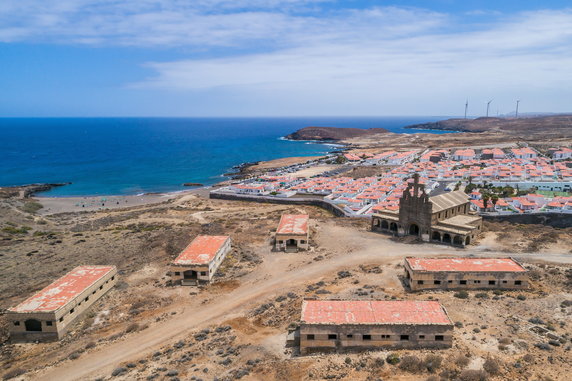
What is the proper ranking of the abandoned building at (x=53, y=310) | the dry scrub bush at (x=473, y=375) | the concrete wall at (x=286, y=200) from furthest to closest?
1. the concrete wall at (x=286, y=200)
2. the abandoned building at (x=53, y=310)
3. the dry scrub bush at (x=473, y=375)

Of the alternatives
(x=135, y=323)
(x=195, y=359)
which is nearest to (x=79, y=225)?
(x=135, y=323)

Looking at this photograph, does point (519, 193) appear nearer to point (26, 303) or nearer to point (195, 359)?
point (195, 359)

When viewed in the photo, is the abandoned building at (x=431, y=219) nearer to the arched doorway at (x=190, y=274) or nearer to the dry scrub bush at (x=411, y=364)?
the dry scrub bush at (x=411, y=364)

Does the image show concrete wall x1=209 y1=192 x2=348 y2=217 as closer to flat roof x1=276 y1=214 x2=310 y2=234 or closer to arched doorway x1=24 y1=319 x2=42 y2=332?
flat roof x1=276 y1=214 x2=310 y2=234

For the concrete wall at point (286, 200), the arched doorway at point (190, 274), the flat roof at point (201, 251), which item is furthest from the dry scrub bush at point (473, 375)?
the concrete wall at point (286, 200)

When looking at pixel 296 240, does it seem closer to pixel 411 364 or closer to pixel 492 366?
pixel 411 364

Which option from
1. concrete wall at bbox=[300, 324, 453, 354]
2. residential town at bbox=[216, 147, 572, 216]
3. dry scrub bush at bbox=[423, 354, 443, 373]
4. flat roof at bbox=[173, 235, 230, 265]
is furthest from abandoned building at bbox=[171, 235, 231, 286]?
residential town at bbox=[216, 147, 572, 216]

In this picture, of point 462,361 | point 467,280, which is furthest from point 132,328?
point 467,280
